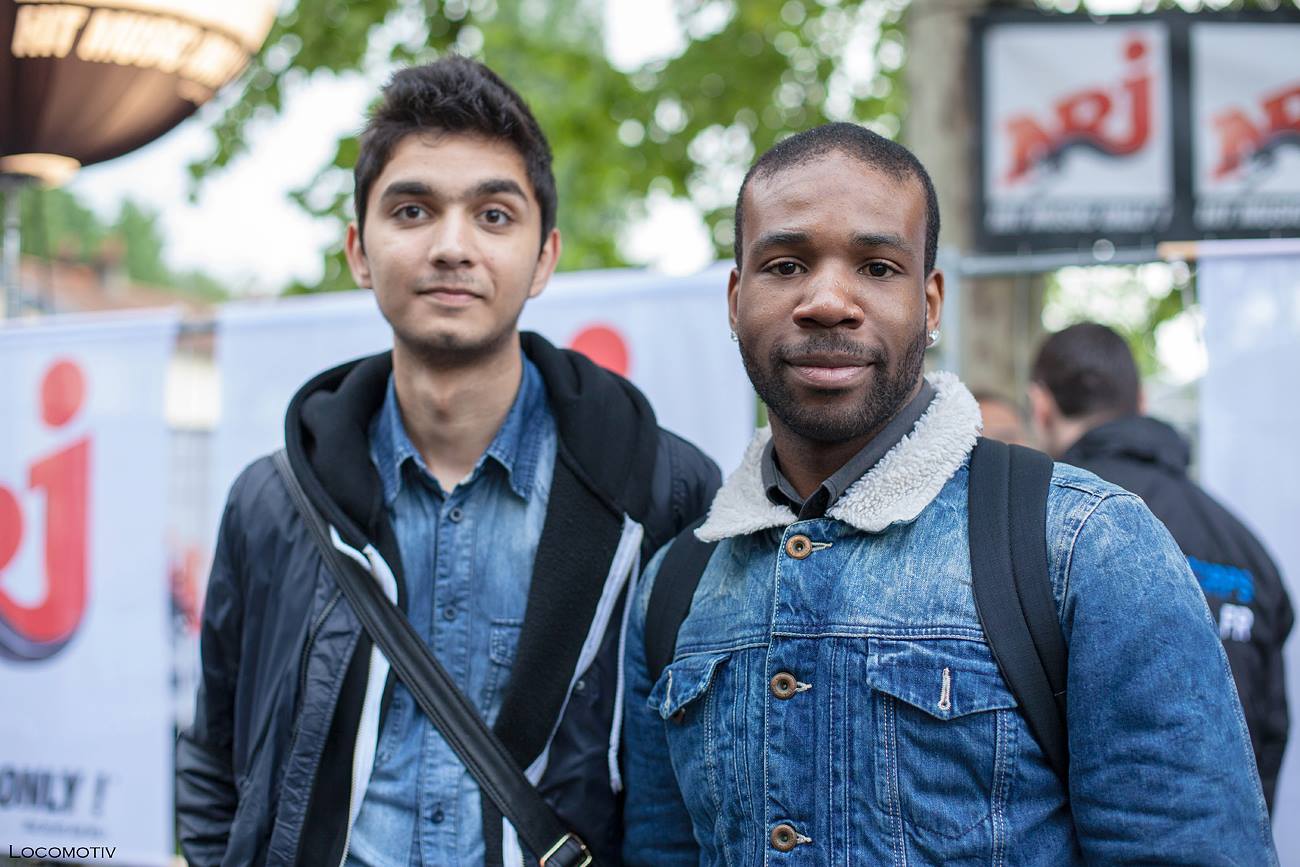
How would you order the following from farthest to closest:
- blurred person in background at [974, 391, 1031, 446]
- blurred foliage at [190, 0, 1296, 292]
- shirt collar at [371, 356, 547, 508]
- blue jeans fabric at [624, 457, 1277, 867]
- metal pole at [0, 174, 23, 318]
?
blurred foliage at [190, 0, 1296, 292]
blurred person in background at [974, 391, 1031, 446]
metal pole at [0, 174, 23, 318]
shirt collar at [371, 356, 547, 508]
blue jeans fabric at [624, 457, 1277, 867]

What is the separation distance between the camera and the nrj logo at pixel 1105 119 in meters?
4.61

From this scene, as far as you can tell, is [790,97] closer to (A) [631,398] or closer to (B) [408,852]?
(A) [631,398]

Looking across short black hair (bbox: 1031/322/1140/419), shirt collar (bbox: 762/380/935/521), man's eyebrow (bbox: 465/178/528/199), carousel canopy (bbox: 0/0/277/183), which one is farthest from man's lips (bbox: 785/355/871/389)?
carousel canopy (bbox: 0/0/277/183)

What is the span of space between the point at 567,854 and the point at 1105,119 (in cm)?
367

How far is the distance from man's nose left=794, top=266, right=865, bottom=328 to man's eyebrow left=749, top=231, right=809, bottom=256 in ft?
0.18

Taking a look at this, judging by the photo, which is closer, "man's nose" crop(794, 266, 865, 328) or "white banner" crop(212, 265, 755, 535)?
"man's nose" crop(794, 266, 865, 328)

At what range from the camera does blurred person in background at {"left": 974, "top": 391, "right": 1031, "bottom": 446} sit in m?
4.73

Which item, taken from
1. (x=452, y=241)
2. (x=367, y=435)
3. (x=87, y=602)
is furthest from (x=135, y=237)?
(x=452, y=241)

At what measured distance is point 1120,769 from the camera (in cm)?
151

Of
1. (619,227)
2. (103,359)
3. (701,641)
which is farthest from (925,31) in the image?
(619,227)

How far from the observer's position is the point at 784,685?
1741mm

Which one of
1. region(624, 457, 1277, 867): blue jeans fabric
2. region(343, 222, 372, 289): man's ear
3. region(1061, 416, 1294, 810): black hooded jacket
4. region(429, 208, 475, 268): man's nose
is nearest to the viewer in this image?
region(624, 457, 1277, 867): blue jeans fabric

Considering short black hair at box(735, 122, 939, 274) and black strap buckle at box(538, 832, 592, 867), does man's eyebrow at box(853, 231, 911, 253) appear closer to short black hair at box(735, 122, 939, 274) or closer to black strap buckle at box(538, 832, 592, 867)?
short black hair at box(735, 122, 939, 274)

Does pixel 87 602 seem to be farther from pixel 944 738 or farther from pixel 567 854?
pixel 944 738
